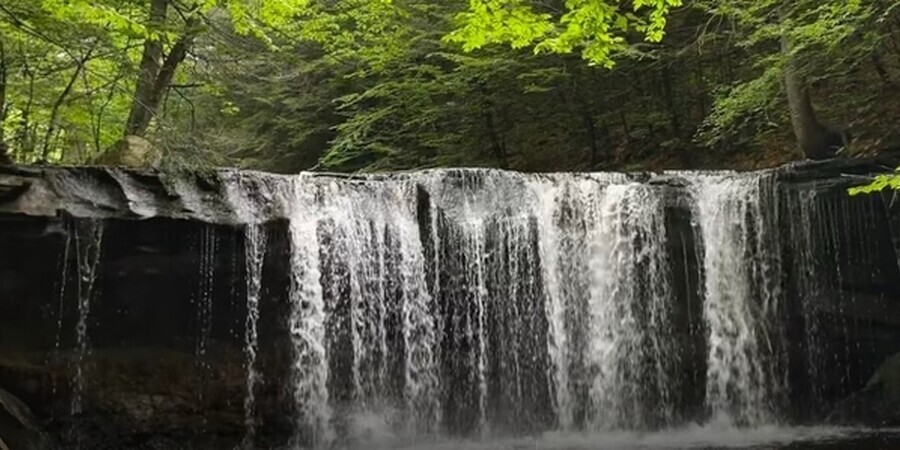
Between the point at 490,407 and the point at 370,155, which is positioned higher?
the point at 370,155

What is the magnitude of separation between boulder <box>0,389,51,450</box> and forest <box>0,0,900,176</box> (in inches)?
104

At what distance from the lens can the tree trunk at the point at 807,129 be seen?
11.7m

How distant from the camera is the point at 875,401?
33.9 ft

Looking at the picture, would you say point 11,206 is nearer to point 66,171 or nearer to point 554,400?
point 66,171

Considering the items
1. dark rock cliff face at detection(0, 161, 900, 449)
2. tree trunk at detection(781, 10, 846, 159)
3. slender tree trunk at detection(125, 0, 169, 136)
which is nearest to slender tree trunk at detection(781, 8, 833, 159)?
tree trunk at detection(781, 10, 846, 159)

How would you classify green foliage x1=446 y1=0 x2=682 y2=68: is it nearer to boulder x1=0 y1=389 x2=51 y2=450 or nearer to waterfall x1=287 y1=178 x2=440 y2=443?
waterfall x1=287 y1=178 x2=440 y2=443

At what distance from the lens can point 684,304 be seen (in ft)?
34.8

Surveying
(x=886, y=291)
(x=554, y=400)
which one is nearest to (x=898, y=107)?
(x=886, y=291)

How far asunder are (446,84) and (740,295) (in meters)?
6.70

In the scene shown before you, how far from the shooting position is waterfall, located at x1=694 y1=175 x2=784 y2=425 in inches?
413

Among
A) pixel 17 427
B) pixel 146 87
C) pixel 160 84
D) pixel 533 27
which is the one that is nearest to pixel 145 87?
pixel 146 87

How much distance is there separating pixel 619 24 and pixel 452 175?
506 cm

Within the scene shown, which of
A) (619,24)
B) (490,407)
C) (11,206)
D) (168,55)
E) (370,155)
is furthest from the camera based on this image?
(370,155)

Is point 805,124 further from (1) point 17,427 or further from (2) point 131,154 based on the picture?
(1) point 17,427
